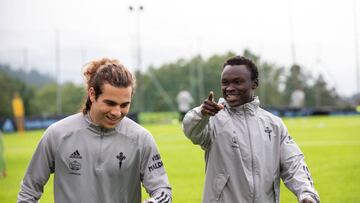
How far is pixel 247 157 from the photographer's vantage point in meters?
5.09

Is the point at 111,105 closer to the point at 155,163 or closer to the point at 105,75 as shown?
the point at 105,75

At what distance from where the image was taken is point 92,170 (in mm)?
4281

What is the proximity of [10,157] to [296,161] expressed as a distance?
18.7 metres

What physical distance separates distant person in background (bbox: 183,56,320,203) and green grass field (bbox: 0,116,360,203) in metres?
6.25

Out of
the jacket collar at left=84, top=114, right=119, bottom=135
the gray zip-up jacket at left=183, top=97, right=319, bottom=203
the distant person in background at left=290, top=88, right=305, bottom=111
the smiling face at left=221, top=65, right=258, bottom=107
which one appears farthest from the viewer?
the distant person in background at left=290, top=88, right=305, bottom=111

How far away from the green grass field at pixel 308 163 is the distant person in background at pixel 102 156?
7.33m

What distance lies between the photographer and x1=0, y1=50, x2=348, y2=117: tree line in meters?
49.7

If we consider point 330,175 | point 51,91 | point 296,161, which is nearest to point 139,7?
point 51,91

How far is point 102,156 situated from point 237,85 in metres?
1.44

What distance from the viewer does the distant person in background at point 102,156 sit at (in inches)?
167

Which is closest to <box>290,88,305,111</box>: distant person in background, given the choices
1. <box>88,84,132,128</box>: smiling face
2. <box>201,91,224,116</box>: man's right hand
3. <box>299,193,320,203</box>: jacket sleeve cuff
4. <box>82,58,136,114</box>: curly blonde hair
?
<box>299,193,320,203</box>: jacket sleeve cuff

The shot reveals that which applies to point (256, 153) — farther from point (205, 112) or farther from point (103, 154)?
point (103, 154)

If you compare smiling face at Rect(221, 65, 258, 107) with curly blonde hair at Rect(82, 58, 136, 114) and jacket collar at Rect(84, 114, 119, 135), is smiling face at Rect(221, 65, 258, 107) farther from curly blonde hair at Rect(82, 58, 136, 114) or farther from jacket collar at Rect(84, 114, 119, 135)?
jacket collar at Rect(84, 114, 119, 135)

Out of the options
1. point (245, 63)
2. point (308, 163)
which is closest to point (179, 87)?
point (308, 163)
